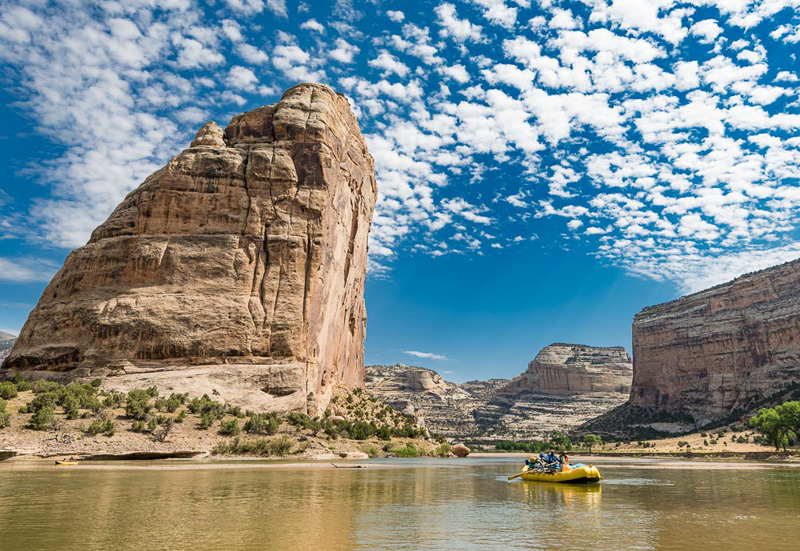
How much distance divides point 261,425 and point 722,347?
150m

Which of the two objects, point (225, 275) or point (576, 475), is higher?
point (225, 275)

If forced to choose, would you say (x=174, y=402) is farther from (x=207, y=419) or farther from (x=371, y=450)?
(x=371, y=450)

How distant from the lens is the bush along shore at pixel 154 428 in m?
40.3

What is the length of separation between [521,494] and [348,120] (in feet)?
252

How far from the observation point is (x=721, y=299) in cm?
16612

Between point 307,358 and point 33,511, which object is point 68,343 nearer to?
point 307,358

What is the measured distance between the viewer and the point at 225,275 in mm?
68938

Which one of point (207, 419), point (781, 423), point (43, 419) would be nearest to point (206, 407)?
point (207, 419)

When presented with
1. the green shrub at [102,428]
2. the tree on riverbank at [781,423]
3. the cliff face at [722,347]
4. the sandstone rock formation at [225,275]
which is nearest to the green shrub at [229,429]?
the green shrub at [102,428]

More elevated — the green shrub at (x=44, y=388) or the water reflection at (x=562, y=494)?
the green shrub at (x=44, y=388)

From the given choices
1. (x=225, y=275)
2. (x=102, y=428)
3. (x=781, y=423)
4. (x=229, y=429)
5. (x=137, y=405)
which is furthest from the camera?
(x=781, y=423)

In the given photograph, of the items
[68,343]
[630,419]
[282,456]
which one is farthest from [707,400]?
[68,343]

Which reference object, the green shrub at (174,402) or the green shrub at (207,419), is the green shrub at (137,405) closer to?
the green shrub at (174,402)

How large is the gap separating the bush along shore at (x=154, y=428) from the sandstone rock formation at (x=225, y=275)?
16.3ft
